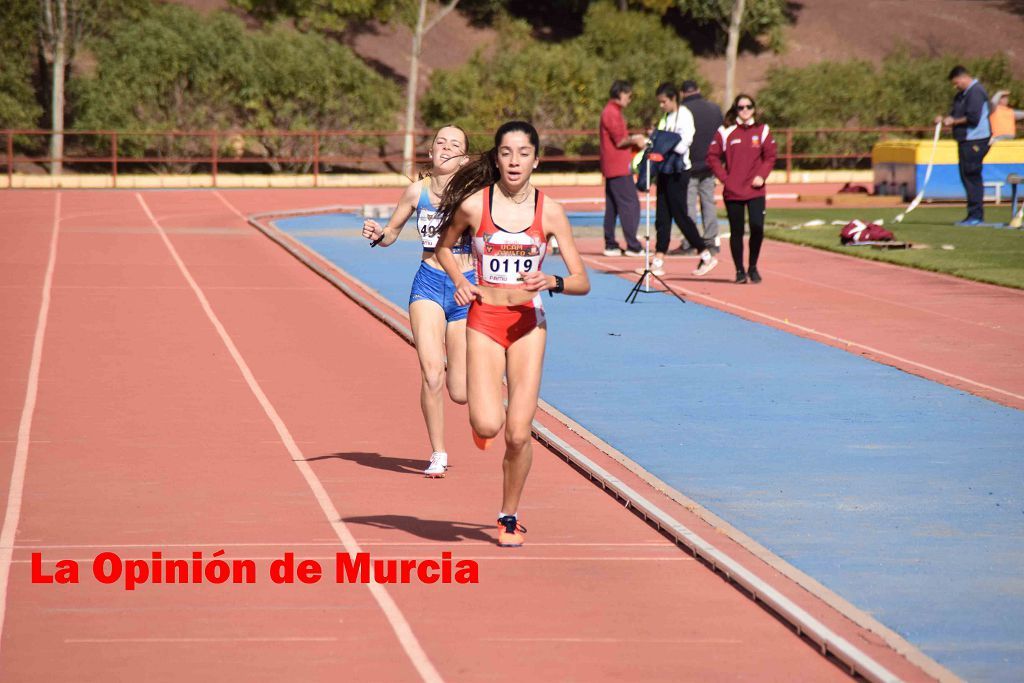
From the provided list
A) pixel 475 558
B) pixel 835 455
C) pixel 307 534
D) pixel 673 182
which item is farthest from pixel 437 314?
pixel 673 182

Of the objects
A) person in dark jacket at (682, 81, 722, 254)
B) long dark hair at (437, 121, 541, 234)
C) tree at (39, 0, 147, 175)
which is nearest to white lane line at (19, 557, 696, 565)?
long dark hair at (437, 121, 541, 234)

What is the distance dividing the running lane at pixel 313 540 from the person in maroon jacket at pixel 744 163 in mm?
5204

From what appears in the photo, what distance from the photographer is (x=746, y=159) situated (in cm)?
1803

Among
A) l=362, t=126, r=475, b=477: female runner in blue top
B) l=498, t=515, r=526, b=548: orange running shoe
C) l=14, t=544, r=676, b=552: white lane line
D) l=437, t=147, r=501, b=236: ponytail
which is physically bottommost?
l=14, t=544, r=676, b=552: white lane line

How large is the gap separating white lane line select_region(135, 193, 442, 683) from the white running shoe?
20.1 ft

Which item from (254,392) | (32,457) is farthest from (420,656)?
(254,392)

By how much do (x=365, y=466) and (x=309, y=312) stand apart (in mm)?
7591

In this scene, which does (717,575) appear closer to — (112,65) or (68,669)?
(68,669)

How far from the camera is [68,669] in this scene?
Result: 19.2 feet

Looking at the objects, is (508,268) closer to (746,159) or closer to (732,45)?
(746,159)

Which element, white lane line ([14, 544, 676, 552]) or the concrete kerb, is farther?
white lane line ([14, 544, 676, 552])

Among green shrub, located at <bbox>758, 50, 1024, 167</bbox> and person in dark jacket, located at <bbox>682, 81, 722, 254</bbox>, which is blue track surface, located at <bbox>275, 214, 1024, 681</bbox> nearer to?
person in dark jacket, located at <bbox>682, 81, 722, 254</bbox>

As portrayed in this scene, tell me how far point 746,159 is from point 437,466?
962 cm

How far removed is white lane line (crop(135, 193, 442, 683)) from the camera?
19.8 feet
